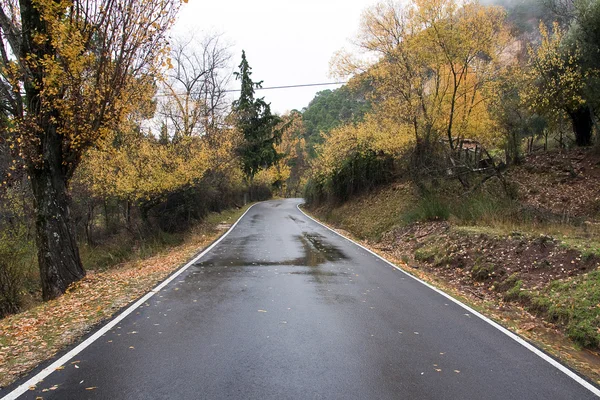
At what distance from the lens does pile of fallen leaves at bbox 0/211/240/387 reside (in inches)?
182

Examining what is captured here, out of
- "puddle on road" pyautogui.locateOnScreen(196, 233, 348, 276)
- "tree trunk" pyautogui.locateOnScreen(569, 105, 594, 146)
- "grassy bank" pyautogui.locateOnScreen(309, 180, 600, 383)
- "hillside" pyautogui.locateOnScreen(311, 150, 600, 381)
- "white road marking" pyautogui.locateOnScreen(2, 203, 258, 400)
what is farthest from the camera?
"tree trunk" pyautogui.locateOnScreen(569, 105, 594, 146)

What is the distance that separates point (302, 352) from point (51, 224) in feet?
22.8

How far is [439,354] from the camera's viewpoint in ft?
16.1

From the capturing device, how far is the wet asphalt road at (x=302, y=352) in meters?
3.91

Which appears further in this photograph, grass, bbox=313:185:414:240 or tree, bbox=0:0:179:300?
grass, bbox=313:185:414:240

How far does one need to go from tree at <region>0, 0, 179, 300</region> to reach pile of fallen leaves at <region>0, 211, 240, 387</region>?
4.48 ft

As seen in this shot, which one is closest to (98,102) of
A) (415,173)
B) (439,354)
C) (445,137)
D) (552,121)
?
(439,354)

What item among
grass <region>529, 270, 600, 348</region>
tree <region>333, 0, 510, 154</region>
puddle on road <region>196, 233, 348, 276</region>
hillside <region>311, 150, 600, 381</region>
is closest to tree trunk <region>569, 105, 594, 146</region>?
hillside <region>311, 150, 600, 381</region>

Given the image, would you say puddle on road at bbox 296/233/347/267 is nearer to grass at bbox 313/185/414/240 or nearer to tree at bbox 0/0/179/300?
grass at bbox 313/185/414/240

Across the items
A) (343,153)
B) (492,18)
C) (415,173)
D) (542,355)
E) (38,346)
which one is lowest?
(542,355)

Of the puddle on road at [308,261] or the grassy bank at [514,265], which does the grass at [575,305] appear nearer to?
the grassy bank at [514,265]

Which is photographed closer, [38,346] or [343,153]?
[38,346]

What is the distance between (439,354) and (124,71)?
27.8ft

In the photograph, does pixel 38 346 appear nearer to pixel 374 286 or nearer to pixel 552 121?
pixel 374 286
